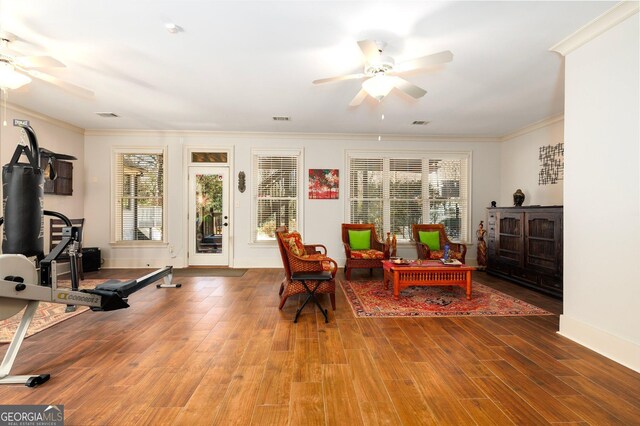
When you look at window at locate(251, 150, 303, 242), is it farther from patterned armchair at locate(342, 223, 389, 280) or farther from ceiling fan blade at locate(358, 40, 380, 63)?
ceiling fan blade at locate(358, 40, 380, 63)

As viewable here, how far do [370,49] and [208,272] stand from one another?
4898 mm

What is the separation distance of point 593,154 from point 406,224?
388cm

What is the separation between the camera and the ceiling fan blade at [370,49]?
2325mm

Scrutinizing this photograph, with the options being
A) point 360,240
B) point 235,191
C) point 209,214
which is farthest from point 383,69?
point 209,214

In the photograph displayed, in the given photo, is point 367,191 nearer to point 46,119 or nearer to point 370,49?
point 370,49

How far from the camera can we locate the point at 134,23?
2.56 meters

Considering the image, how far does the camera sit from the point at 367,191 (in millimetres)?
6273

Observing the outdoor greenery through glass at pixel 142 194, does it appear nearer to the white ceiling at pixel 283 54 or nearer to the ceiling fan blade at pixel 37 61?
the white ceiling at pixel 283 54

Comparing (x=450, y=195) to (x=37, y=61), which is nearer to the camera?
(x=37, y=61)

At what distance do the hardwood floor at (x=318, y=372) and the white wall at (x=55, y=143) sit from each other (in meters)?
3.14

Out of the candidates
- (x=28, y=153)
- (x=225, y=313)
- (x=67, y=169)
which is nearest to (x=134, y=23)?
(x=28, y=153)

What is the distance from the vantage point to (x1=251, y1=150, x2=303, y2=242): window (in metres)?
6.14

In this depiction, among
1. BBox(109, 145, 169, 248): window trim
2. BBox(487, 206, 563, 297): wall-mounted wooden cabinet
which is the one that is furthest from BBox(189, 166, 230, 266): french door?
BBox(487, 206, 563, 297): wall-mounted wooden cabinet

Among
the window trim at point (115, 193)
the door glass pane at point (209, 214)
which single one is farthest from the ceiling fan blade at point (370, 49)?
the window trim at point (115, 193)
